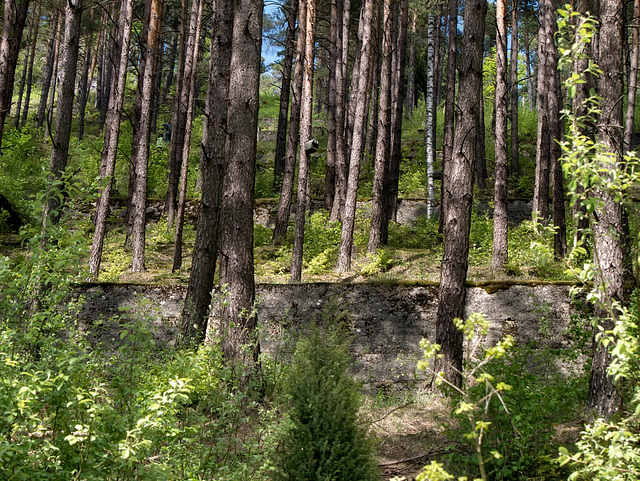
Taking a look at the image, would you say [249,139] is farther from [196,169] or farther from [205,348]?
[196,169]

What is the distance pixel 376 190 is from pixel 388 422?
332 inches

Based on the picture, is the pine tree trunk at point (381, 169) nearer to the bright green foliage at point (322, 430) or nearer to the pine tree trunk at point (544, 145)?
the pine tree trunk at point (544, 145)

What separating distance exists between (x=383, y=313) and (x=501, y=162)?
23.1 feet

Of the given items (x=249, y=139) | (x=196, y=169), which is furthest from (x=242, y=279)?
(x=196, y=169)

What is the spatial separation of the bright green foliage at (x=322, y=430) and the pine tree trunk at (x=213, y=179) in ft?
11.6

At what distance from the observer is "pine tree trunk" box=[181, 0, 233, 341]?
8.80 m

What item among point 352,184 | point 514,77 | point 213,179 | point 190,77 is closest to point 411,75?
point 514,77

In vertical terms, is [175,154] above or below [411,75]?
below

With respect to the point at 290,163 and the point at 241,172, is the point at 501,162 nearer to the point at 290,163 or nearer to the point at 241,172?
the point at 290,163

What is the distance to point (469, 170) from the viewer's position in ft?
26.9

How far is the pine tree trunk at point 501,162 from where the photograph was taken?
1396 cm

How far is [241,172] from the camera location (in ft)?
25.3

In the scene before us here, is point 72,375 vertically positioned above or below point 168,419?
above

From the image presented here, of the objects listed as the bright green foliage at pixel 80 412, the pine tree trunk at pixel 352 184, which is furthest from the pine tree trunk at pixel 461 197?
the pine tree trunk at pixel 352 184
